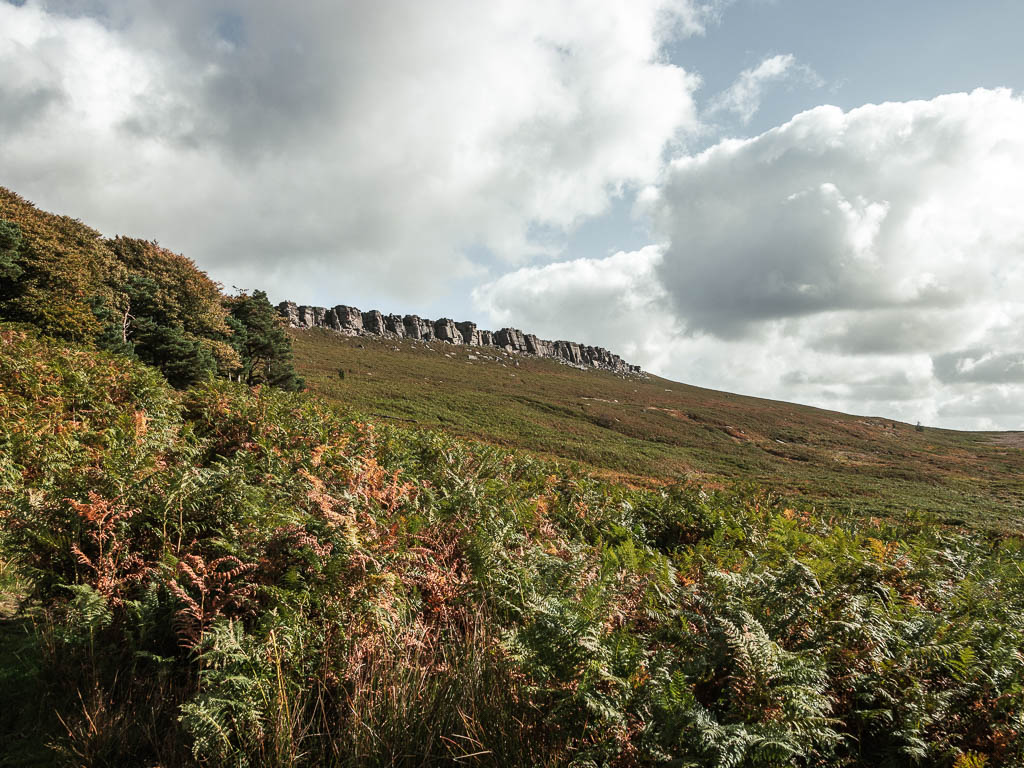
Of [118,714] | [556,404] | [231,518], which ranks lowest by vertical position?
[118,714]

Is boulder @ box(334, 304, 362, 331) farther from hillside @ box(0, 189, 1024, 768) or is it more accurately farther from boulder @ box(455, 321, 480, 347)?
hillside @ box(0, 189, 1024, 768)

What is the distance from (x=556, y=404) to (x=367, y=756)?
6350 cm

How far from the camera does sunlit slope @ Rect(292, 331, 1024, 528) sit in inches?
1325

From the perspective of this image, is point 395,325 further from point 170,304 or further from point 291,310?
point 170,304

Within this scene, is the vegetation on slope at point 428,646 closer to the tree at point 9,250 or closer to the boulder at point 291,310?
the tree at point 9,250

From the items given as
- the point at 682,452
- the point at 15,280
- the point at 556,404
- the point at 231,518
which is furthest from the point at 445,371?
the point at 231,518

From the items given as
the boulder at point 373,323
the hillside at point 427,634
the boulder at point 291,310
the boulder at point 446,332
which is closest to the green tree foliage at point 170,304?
the hillside at point 427,634

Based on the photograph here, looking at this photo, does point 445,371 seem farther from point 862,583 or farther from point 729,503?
point 862,583

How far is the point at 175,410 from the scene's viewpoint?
8859mm

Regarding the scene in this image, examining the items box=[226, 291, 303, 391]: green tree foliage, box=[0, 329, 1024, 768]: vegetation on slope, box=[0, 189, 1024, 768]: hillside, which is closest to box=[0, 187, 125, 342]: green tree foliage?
box=[226, 291, 303, 391]: green tree foliage

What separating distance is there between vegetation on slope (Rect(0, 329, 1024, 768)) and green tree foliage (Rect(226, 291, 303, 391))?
37.6m

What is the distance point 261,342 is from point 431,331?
398 feet

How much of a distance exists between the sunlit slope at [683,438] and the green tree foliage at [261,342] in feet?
21.0

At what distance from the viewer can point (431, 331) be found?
524 ft
